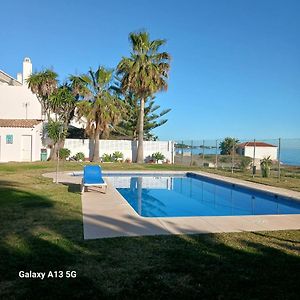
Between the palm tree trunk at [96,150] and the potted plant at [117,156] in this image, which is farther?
the potted plant at [117,156]

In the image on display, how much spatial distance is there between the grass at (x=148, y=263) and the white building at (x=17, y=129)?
723 inches

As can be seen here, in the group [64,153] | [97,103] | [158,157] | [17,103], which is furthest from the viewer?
[17,103]

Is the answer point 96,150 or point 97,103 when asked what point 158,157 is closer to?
point 96,150

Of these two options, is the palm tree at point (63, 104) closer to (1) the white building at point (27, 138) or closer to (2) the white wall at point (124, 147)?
(2) the white wall at point (124, 147)

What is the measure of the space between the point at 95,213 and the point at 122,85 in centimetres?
1824

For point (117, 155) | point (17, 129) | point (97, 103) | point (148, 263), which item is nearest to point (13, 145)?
point (17, 129)

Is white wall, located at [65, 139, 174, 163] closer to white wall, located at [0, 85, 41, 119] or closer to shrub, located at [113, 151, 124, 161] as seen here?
shrub, located at [113, 151, 124, 161]

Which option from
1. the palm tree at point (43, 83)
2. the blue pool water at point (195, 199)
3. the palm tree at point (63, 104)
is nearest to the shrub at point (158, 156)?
the palm tree at point (63, 104)

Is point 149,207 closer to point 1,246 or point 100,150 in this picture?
point 1,246

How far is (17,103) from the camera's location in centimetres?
2739

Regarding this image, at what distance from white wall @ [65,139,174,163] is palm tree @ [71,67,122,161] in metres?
1.71

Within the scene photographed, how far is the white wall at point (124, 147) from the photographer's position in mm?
25508

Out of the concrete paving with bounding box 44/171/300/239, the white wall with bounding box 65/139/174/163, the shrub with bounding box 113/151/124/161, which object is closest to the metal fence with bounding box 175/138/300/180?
the white wall with bounding box 65/139/174/163

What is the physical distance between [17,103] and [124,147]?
9.71 m
